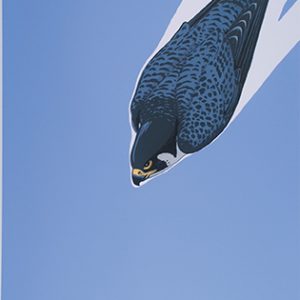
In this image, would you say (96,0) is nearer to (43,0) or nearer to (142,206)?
(43,0)

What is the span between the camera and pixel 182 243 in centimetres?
163

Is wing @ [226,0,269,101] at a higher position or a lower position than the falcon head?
higher

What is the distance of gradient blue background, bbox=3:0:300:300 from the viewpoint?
1.52 metres

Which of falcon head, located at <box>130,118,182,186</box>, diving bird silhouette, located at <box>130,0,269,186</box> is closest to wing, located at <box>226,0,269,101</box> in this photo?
diving bird silhouette, located at <box>130,0,269,186</box>

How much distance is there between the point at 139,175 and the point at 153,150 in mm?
75

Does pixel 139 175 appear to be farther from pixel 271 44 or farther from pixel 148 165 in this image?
pixel 271 44

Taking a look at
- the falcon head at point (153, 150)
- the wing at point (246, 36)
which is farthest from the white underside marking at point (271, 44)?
the falcon head at point (153, 150)

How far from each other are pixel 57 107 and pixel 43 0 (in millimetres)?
303

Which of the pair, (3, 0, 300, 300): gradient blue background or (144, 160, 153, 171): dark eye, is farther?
(144, 160, 153, 171): dark eye

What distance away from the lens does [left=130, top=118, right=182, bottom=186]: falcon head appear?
5.45 feet

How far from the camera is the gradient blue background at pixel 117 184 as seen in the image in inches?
59.9

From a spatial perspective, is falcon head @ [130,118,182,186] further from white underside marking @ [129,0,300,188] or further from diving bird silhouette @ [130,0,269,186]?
white underside marking @ [129,0,300,188]

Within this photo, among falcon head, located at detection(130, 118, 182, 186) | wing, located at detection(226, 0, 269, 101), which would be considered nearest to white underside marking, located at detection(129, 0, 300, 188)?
wing, located at detection(226, 0, 269, 101)

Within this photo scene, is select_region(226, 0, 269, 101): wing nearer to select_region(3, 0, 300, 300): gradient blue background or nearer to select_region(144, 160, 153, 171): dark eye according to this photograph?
select_region(3, 0, 300, 300): gradient blue background
